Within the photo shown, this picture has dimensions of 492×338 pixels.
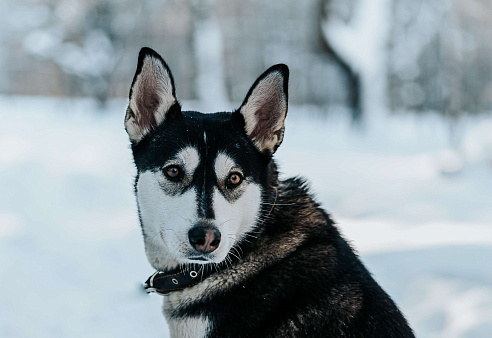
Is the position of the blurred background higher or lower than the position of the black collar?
higher

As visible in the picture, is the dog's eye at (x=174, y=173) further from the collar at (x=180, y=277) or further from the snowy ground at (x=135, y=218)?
the snowy ground at (x=135, y=218)

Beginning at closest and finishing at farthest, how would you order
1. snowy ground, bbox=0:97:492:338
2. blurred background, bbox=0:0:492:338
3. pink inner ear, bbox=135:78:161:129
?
1. pink inner ear, bbox=135:78:161:129
2. snowy ground, bbox=0:97:492:338
3. blurred background, bbox=0:0:492:338

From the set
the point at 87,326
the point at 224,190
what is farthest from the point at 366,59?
the point at 224,190

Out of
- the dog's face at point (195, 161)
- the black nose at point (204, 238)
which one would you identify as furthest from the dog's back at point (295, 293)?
the black nose at point (204, 238)

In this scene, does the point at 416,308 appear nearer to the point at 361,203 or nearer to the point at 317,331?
the point at 317,331

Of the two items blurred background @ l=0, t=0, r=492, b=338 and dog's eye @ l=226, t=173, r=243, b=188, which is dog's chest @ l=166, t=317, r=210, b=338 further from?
blurred background @ l=0, t=0, r=492, b=338

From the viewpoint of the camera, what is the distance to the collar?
2326 mm

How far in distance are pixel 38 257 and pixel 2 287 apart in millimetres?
776

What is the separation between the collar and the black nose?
244mm

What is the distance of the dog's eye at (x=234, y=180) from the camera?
2.35 meters

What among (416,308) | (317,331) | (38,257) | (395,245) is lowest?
(317,331)

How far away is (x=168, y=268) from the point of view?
97.0 inches

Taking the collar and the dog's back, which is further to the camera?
the collar

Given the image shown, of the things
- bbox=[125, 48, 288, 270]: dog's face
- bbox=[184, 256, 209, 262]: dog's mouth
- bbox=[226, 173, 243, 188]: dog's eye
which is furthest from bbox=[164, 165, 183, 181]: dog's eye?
bbox=[184, 256, 209, 262]: dog's mouth
